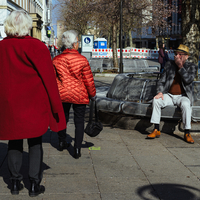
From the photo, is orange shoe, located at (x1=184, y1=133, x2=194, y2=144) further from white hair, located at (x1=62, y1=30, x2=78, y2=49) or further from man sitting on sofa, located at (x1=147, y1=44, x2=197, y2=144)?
white hair, located at (x1=62, y1=30, x2=78, y2=49)

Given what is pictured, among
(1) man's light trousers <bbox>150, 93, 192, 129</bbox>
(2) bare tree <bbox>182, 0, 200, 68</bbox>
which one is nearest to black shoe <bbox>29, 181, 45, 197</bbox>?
(1) man's light trousers <bbox>150, 93, 192, 129</bbox>

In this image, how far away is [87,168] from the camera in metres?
4.40

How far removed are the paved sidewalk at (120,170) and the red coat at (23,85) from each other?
2.37 ft

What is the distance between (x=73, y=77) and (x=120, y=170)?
135 centimetres

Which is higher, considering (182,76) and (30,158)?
(182,76)

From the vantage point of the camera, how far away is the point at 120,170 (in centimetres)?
435

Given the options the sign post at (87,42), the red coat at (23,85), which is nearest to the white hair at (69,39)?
the red coat at (23,85)

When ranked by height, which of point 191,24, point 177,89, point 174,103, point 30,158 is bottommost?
point 30,158

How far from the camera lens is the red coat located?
3254mm

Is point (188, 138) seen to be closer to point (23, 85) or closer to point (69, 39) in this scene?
point (69, 39)

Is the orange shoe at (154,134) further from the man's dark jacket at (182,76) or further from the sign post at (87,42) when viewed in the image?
the sign post at (87,42)

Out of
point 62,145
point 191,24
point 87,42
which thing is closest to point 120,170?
point 62,145

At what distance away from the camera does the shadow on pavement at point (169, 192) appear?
356 cm

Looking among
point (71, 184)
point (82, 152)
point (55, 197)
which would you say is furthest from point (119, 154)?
point (55, 197)
